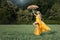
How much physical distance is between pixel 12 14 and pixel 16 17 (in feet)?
2.22

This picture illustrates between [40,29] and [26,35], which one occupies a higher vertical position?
[40,29]

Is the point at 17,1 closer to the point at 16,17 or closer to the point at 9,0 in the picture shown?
the point at 9,0

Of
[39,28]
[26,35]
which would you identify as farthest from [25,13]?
[26,35]

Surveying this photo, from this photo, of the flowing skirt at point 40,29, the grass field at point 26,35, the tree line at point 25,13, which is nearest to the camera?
the grass field at point 26,35

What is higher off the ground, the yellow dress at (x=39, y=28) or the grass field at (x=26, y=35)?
the yellow dress at (x=39, y=28)

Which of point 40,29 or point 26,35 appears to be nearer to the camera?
point 26,35

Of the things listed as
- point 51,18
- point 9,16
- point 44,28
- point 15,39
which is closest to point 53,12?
point 51,18

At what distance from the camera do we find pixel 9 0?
35406mm

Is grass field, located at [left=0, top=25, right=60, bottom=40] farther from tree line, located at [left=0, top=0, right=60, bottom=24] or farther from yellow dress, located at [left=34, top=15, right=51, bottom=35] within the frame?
tree line, located at [left=0, top=0, right=60, bottom=24]

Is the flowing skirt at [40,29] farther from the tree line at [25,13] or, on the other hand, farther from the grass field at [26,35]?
the tree line at [25,13]

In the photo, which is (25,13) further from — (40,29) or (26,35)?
(26,35)

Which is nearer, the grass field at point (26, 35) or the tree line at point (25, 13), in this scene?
the grass field at point (26, 35)

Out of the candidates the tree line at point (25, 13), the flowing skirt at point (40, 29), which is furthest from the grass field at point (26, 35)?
the tree line at point (25, 13)

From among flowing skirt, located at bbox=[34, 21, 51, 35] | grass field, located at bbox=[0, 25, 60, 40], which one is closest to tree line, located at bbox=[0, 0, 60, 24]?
grass field, located at bbox=[0, 25, 60, 40]
